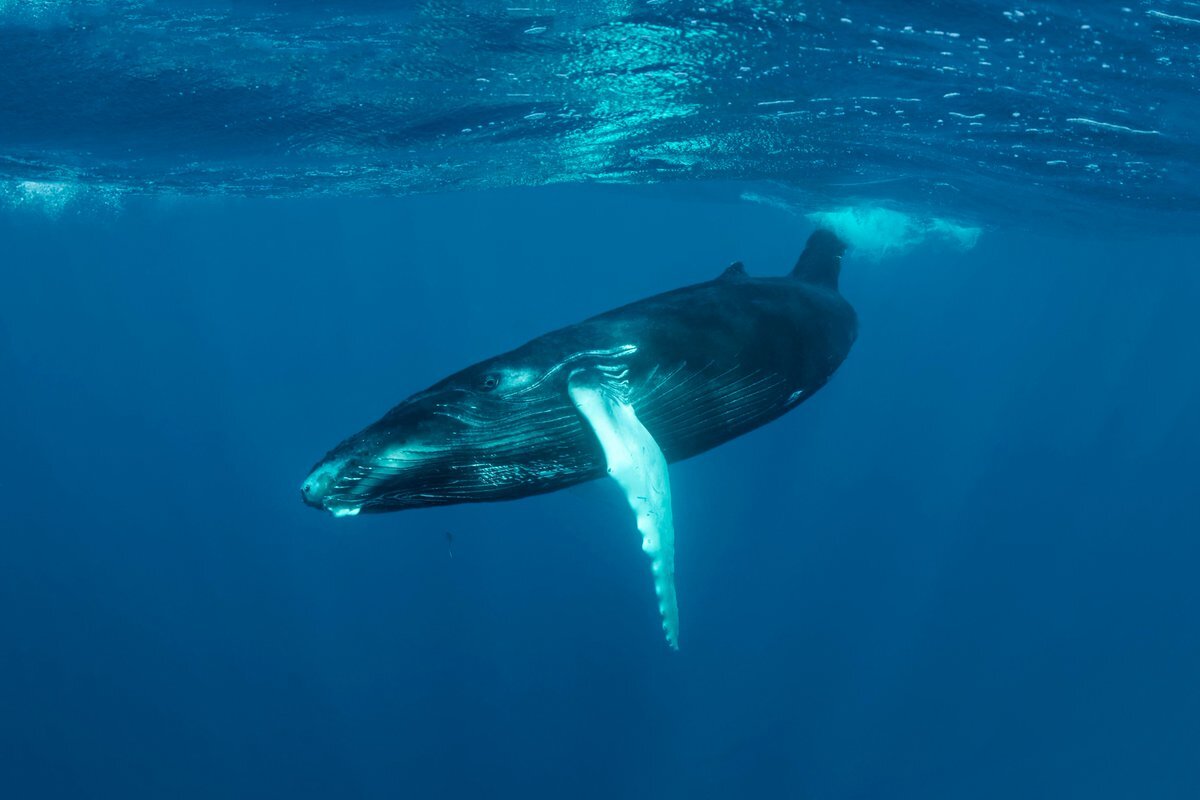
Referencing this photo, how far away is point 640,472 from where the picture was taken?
3.13 m

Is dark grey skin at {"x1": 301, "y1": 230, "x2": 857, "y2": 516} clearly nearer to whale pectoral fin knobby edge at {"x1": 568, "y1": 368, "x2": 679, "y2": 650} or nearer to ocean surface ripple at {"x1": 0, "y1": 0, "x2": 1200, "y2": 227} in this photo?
whale pectoral fin knobby edge at {"x1": 568, "y1": 368, "x2": 679, "y2": 650}

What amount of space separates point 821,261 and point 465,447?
601 cm

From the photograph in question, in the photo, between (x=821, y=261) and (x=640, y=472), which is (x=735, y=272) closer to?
(x=821, y=261)

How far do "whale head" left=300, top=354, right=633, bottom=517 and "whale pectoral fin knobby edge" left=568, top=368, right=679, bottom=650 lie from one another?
0.18 meters

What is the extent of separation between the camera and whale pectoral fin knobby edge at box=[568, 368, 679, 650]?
3.06m

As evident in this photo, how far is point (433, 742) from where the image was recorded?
28.4m

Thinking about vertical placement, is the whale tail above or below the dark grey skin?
below

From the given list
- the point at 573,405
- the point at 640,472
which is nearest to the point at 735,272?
the point at 573,405

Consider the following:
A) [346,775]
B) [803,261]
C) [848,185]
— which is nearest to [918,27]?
[803,261]

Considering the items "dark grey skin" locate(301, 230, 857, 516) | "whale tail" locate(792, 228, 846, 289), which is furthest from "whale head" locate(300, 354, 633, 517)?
"whale tail" locate(792, 228, 846, 289)

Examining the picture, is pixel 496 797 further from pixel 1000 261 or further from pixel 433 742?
pixel 1000 261

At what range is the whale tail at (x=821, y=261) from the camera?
26.5 ft

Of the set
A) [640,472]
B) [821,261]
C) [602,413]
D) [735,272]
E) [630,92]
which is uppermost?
[630,92]

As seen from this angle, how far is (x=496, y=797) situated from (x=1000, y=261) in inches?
1665
